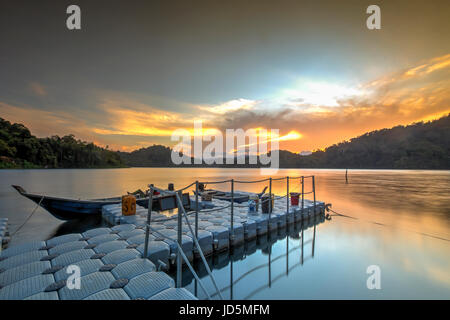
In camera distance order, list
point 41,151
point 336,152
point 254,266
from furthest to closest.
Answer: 1. point 336,152
2. point 41,151
3. point 254,266

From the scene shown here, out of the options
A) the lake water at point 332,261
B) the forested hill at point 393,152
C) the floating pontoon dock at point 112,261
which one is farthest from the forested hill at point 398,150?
the floating pontoon dock at point 112,261

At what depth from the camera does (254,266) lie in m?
6.02

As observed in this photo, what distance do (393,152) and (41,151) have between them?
178 m

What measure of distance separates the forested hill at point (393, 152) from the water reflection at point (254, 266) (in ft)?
442

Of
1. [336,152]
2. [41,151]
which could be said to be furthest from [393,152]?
[41,151]

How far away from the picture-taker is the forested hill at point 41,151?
73.3 m

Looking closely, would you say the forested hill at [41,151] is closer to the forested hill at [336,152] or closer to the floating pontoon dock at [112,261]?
the forested hill at [336,152]

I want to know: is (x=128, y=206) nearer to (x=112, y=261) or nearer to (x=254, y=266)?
(x=112, y=261)

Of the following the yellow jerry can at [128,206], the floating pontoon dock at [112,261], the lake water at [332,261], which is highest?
the yellow jerry can at [128,206]

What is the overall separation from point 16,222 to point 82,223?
559 cm

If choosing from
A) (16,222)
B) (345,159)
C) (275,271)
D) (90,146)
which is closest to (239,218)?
(275,271)

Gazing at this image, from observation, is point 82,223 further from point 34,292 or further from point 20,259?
point 34,292

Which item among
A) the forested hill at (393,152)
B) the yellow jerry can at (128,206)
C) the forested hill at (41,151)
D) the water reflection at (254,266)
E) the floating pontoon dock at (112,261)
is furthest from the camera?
the forested hill at (393,152)
